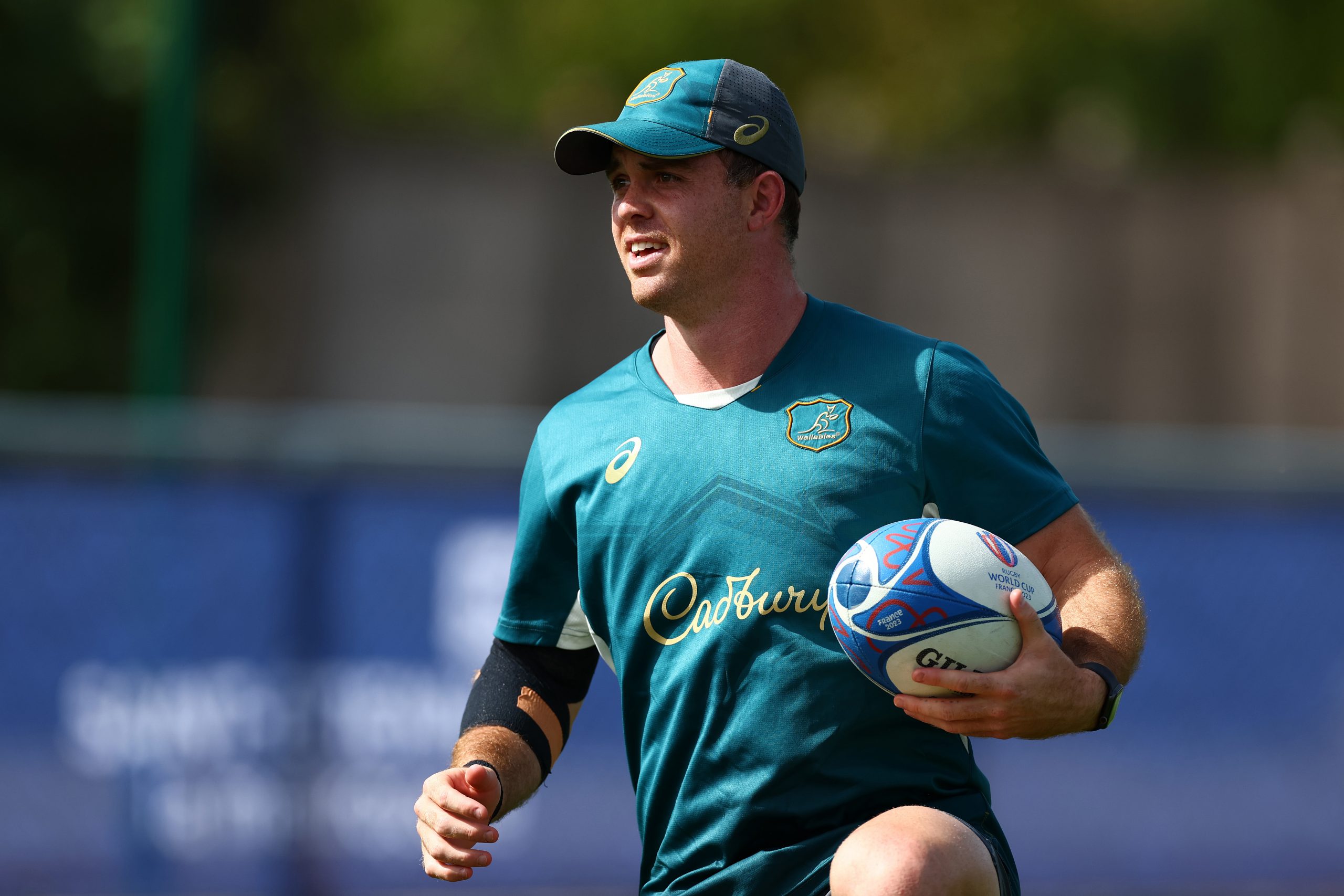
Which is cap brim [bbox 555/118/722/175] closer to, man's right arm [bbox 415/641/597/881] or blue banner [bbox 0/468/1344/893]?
man's right arm [bbox 415/641/597/881]

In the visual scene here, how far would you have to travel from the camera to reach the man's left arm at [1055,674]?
10.3 ft

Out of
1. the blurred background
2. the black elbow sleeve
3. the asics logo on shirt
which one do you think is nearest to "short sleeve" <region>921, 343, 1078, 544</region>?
the asics logo on shirt

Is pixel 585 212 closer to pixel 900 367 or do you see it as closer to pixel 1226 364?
pixel 1226 364

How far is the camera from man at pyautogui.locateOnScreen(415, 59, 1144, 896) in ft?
11.8

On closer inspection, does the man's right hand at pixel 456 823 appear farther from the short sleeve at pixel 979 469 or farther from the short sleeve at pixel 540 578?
the short sleeve at pixel 979 469

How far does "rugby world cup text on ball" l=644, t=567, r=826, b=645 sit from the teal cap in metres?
1.05

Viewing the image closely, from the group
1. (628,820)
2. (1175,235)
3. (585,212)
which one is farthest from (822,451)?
(1175,235)

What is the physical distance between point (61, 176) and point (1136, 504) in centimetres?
1410

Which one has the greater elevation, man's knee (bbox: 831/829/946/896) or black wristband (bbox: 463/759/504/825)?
man's knee (bbox: 831/829/946/896)

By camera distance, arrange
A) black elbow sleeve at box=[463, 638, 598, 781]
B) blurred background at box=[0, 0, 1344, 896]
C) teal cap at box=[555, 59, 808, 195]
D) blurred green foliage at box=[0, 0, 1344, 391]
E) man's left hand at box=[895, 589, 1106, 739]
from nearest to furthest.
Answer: man's left hand at box=[895, 589, 1106, 739] → teal cap at box=[555, 59, 808, 195] → black elbow sleeve at box=[463, 638, 598, 781] → blurred background at box=[0, 0, 1344, 896] → blurred green foliage at box=[0, 0, 1344, 391]

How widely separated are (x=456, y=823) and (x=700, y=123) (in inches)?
70.3

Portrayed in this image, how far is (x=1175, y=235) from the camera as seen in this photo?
1900cm

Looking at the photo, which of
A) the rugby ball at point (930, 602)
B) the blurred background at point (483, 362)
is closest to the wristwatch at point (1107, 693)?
the rugby ball at point (930, 602)

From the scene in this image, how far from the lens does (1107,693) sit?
329 centimetres
